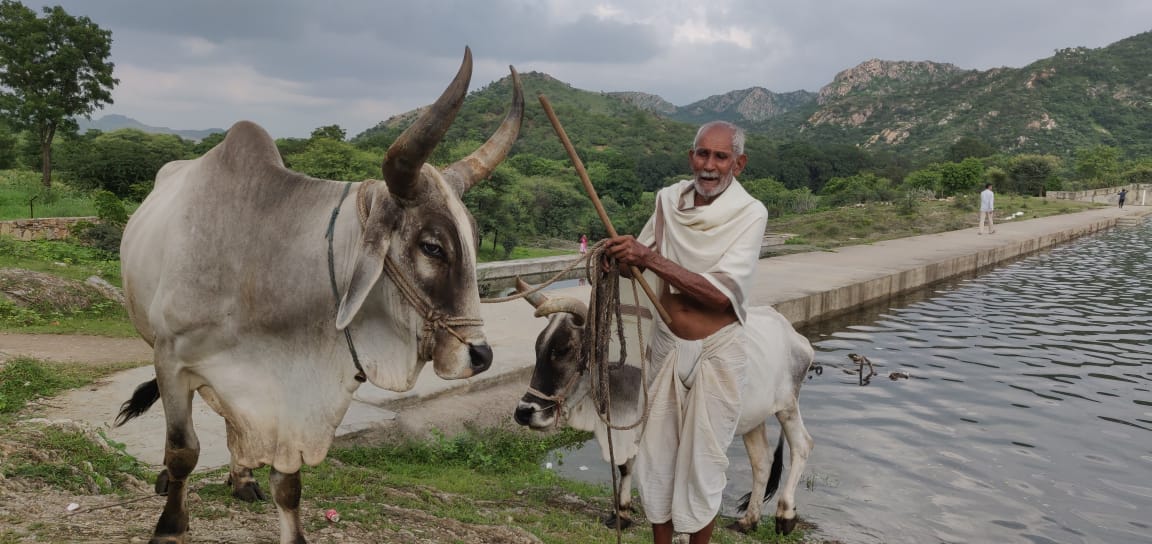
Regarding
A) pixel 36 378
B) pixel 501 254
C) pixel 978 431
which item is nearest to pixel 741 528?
pixel 978 431

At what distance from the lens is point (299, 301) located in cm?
283

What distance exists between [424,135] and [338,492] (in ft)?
7.74

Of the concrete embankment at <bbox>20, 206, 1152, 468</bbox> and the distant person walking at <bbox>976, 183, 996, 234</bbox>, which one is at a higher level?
the distant person walking at <bbox>976, 183, 996, 234</bbox>

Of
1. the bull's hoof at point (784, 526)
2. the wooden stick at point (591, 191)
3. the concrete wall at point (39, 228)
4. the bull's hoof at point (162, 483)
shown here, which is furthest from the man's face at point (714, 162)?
the concrete wall at point (39, 228)

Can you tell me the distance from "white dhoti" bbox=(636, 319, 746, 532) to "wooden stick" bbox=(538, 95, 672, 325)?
22 cm

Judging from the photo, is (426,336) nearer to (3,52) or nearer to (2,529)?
(2,529)

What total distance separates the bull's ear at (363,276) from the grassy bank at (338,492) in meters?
1.18

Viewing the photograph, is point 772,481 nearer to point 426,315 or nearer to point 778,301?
point 426,315

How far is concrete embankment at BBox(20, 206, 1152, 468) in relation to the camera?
5008 millimetres

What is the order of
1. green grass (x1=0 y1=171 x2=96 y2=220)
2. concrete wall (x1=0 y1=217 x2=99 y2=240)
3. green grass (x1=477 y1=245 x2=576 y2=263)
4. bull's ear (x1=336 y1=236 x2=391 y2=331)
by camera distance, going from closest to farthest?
bull's ear (x1=336 y1=236 x2=391 y2=331)
concrete wall (x1=0 y1=217 x2=99 y2=240)
green grass (x1=0 y1=171 x2=96 y2=220)
green grass (x1=477 y1=245 x2=576 y2=263)

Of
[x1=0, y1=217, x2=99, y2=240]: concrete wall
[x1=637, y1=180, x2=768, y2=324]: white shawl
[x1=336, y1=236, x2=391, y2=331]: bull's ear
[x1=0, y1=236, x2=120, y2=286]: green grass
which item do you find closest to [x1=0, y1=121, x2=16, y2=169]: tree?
[x1=0, y1=217, x2=99, y2=240]: concrete wall

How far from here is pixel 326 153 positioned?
30.2 meters

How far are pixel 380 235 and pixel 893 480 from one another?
464cm

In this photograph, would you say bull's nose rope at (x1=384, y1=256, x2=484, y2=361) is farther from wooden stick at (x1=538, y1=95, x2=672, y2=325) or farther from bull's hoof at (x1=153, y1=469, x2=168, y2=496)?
bull's hoof at (x1=153, y1=469, x2=168, y2=496)
